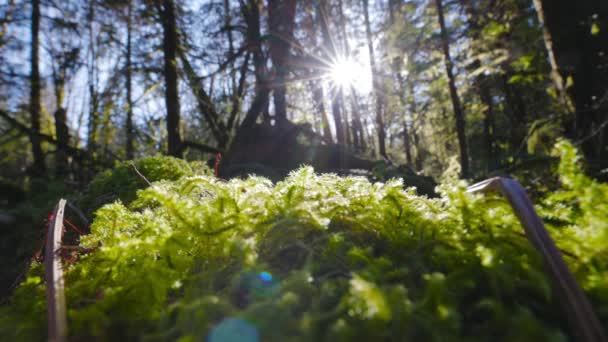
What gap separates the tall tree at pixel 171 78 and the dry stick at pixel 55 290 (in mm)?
5696

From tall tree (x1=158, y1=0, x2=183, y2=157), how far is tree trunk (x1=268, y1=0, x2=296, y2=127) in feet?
7.10

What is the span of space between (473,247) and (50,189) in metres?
8.02

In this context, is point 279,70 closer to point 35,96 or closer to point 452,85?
point 452,85

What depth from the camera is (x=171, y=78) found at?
6422mm

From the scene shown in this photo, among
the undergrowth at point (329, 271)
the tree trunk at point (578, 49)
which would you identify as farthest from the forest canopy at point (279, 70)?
the undergrowth at point (329, 271)

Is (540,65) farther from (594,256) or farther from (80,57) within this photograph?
(80,57)

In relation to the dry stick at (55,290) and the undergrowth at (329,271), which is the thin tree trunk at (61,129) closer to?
the dry stick at (55,290)

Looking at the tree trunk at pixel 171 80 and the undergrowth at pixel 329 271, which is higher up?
the tree trunk at pixel 171 80

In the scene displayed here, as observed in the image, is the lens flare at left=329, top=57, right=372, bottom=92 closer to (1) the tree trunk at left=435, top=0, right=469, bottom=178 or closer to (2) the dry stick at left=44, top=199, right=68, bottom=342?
(1) the tree trunk at left=435, top=0, right=469, bottom=178

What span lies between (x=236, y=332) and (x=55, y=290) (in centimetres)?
48

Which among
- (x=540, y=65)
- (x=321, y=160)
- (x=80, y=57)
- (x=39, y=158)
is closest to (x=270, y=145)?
(x=321, y=160)

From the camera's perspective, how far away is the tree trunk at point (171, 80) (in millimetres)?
6309

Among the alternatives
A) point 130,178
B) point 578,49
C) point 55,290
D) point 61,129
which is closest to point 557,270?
point 55,290

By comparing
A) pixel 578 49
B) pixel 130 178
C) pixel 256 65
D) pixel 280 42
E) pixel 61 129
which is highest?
pixel 280 42
